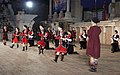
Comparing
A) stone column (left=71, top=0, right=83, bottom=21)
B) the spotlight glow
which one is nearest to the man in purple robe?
stone column (left=71, top=0, right=83, bottom=21)

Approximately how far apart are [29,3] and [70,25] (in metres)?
8.91

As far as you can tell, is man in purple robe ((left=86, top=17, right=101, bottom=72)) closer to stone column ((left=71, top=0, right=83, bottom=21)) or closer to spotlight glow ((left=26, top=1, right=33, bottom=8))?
stone column ((left=71, top=0, right=83, bottom=21))

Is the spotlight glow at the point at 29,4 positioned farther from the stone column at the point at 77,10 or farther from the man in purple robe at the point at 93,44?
the man in purple robe at the point at 93,44

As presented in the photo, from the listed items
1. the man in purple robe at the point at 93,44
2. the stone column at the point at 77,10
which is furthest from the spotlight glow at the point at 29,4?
the man in purple robe at the point at 93,44

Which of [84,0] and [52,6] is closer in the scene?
[84,0]

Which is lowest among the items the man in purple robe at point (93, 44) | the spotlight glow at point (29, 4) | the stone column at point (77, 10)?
the man in purple robe at point (93, 44)

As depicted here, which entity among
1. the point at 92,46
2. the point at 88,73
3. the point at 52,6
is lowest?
the point at 88,73

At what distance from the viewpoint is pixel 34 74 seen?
8188mm

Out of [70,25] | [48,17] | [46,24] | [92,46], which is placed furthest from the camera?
[48,17]

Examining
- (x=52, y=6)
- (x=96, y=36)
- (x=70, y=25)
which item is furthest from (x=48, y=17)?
(x=96, y=36)

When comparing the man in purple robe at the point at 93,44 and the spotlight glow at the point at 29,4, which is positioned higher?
the spotlight glow at the point at 29,4

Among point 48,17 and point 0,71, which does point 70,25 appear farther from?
point 0,71

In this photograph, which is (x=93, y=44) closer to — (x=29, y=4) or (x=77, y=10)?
(x=77, y=10)

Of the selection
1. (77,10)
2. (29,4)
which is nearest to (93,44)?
(77,10)
